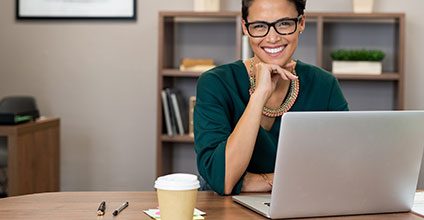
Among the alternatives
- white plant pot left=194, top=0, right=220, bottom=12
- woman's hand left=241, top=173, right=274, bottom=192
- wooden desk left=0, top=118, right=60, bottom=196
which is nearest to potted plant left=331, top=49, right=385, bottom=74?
white plant pot left=194, top=0, right=220, bottom=12

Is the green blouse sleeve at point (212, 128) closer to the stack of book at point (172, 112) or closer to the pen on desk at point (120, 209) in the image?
the pen on desk at point (120, 209)

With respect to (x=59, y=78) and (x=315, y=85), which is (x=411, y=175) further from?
(x=59, y=78)

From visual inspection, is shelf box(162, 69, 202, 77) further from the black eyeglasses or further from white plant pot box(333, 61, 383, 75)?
the black eyeglasses

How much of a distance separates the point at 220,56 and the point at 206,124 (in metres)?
2.30

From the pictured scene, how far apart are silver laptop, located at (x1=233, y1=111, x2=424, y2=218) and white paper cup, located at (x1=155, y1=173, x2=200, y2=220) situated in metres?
0.17

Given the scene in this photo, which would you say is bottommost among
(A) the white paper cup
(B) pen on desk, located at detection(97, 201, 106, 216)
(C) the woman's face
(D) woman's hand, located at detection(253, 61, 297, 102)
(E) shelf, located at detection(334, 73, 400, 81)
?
(B) pen on desk, located at detection(97, 201, 106, 216)

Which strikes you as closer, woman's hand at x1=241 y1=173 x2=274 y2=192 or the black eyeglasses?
woman's hand at x1=241 y1=173 x2=274 y2=192

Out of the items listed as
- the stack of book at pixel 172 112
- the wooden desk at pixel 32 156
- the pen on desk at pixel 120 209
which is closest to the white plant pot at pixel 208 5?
the stack of book at pixel 172 112

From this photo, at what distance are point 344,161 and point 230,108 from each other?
617mm

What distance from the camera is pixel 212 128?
177cm

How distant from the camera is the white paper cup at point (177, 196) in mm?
1252

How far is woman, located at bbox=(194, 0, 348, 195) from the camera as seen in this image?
5.52 feet

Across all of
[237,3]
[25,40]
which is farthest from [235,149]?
[25,40]

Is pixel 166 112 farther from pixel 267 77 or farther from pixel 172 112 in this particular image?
pixel 267 77
